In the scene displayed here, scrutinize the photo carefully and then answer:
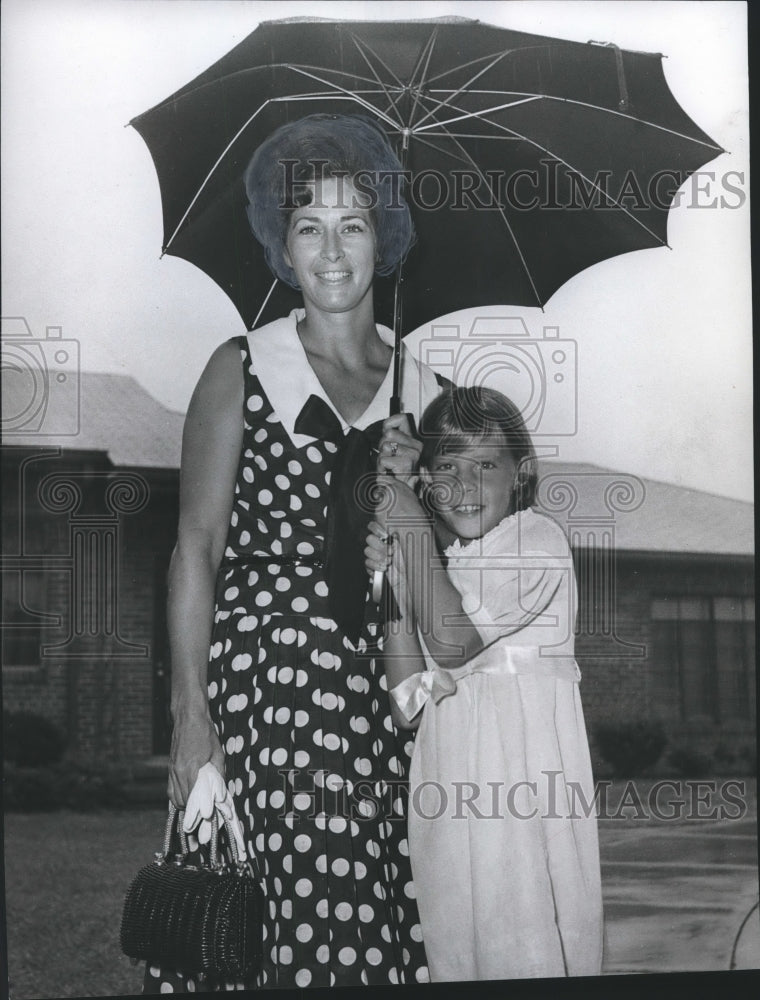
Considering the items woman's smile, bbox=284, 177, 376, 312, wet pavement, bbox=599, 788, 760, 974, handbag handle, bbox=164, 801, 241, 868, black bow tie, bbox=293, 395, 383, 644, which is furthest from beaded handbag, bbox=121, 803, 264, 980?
woman's smile, bbox=284, 177, 376, 312

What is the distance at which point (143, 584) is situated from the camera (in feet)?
14.2

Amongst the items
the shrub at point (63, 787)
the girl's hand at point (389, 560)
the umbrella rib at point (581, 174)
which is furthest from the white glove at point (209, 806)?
the umbrella rib at point (581, 174)

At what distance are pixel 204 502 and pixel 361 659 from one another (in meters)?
0.77

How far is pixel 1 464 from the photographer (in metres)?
4.43

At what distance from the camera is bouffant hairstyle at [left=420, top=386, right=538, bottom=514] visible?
14.6 feet

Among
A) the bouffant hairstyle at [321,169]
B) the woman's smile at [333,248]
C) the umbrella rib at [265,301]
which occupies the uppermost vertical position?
the bouffant hairstyle at [321,169]

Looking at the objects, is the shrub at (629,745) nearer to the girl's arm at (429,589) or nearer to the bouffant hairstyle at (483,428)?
the girl's arm at (429,589)

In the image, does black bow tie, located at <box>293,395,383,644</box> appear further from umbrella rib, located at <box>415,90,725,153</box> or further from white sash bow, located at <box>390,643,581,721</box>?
umbrella rib, located at <box>415,90,725,153</box>

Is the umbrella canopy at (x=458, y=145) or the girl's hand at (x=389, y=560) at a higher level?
the umbrella canopy at (x=458, y=145)

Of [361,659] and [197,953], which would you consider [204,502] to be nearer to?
[361,659]

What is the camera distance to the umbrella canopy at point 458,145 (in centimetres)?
442

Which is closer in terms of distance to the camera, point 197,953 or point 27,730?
point 197,953

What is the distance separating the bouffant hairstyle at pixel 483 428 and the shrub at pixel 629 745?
0.85 metres

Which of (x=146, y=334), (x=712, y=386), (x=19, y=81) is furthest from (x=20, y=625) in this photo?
(x=712, y=386)
